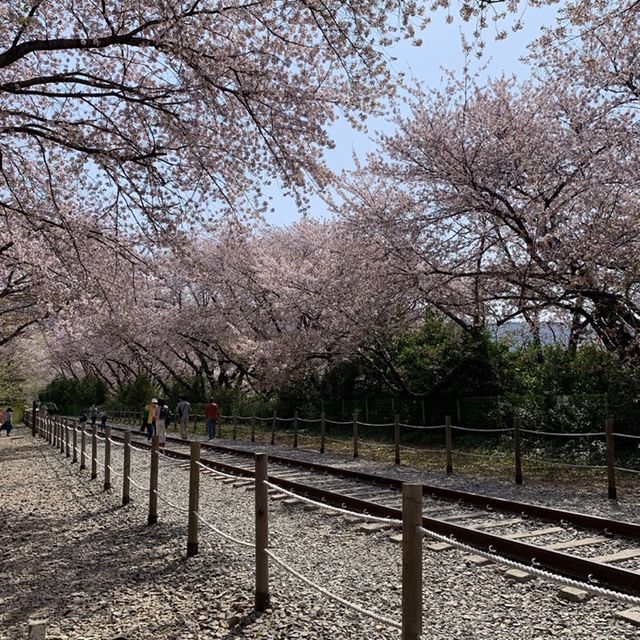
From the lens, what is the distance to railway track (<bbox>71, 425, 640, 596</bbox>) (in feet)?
17.7

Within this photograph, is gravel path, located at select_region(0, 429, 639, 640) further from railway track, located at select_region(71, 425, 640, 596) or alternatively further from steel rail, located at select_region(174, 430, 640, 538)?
steel rail, located at select_region(174, 430, 640, 538)

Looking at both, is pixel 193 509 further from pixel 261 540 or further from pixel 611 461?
pixel 611 461

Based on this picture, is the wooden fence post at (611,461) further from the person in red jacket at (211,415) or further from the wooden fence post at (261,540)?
the person in red jacket at (211,415)

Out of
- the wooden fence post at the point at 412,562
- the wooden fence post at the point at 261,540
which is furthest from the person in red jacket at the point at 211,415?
the wooden fence post at the point at 412,562

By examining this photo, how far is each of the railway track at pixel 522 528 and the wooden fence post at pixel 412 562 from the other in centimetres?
235

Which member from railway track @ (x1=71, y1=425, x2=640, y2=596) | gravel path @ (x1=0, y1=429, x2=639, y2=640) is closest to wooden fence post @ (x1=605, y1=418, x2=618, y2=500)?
railway track @ (x1=71, y1=425, x2=640, y2=596)

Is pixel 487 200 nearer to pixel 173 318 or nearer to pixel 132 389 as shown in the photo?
pixel 173 318

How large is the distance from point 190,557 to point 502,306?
1319 cm

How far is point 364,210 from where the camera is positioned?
17.7m

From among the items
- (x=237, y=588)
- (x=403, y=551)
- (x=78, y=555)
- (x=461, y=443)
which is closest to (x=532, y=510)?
(x=237, y=588)

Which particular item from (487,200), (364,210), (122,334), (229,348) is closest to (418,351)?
(364,210)

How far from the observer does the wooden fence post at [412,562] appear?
3.35 meters

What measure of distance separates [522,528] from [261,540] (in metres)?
3.70

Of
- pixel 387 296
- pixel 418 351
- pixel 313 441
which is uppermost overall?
pixel 387 296
